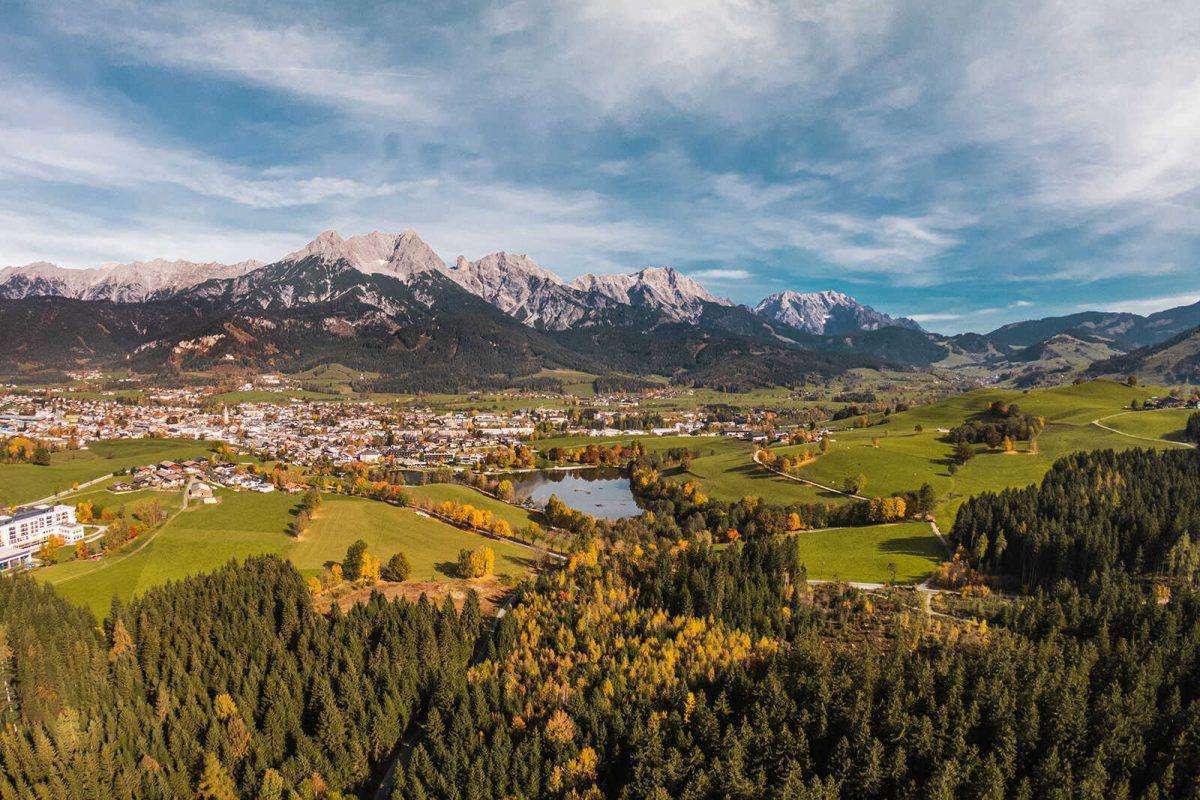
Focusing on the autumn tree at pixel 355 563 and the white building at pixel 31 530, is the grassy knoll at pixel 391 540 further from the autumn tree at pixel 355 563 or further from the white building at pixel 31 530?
the white building at pixel 31 530

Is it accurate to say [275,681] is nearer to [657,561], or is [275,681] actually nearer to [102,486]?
[657,561]

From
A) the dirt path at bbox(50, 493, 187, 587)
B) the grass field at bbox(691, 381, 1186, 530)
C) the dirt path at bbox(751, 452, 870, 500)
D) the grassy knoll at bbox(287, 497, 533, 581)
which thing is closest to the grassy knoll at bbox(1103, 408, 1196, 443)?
the grass field at bbox(691, 381, 1186, 530)

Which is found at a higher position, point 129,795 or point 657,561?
point 657,561

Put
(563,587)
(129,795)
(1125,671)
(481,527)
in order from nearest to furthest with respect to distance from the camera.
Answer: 1. (129,795)
2. (1125,671)
3. (563,587)
4. (481,527)

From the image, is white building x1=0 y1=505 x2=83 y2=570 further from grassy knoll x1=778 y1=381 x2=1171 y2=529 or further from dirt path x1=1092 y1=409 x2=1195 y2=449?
dirt path x1=1092 y1=409 x2=1195 y2=449

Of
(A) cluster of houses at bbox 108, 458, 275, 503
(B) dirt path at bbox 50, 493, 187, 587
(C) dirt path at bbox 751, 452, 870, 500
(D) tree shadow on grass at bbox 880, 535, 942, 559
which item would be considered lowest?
(D) tree shadow on grass at bbox 880, 535, 942, 559

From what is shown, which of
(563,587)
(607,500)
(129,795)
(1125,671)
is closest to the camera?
(129,795)

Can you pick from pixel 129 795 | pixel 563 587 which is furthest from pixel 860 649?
pixel 129 795
